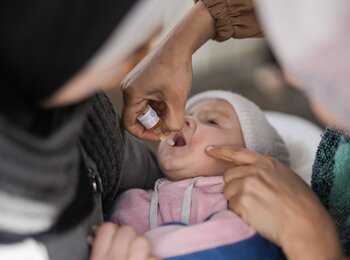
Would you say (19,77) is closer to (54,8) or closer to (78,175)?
(54,8)

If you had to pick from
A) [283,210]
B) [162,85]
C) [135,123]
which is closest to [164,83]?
[162,85]

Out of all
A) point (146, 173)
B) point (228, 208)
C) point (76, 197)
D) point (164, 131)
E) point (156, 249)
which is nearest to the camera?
point (76, 197)

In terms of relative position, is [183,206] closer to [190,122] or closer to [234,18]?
[190,122]

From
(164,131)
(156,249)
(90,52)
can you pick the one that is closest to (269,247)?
(156,249)

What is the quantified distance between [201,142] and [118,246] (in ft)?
1.42

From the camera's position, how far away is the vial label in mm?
1135

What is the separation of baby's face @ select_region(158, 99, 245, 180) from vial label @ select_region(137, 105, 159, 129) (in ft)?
0.36

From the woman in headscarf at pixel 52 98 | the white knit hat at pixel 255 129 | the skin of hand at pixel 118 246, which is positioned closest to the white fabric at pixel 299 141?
the white knit hat at pixel 255 129

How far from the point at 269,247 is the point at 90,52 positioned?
537 mm

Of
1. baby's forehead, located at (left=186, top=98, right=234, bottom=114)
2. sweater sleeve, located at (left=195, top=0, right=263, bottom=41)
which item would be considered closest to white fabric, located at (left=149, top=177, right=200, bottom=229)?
baby's forehead, located at (left=186, top=98, right=234, bottom=114)

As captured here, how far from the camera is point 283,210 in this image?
3.12 feet

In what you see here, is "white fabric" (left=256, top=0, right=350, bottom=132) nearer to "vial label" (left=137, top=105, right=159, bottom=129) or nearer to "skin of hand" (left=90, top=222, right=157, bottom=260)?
"skin of hand" (left=90, top=222, right=157, bottom=260)

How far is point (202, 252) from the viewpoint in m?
0.91

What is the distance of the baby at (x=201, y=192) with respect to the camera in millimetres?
939
